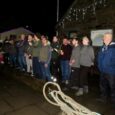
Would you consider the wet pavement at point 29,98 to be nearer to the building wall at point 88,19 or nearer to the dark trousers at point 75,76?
the dark trousers at point 75,76

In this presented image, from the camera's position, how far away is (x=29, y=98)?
20.9 feet

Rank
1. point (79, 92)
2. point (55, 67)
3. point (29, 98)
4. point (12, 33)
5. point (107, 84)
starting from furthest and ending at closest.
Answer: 1. point (12, 33)
2. point (55, 67)
3. point (79, 92)
4. point (29, 98)
5. point (107, 84)

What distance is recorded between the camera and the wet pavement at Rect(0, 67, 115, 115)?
5.35m

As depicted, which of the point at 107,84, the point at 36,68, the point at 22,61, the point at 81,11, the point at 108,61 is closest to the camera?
the point at 108,61

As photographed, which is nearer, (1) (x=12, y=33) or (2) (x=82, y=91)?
(2) (x=82, y=91)

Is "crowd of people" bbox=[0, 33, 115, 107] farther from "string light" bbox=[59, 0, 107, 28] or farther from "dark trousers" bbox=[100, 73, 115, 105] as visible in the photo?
"string light" bbox=[59, 0, 107, 28]

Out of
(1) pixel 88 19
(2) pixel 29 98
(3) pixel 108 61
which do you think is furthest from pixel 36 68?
(1) pixel 88 19

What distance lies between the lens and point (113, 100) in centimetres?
543

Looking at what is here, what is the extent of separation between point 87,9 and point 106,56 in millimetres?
6050

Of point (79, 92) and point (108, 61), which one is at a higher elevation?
point (108, 61)

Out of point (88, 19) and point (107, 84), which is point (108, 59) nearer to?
point (107, 84)

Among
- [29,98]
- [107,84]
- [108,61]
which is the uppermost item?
[108,61]

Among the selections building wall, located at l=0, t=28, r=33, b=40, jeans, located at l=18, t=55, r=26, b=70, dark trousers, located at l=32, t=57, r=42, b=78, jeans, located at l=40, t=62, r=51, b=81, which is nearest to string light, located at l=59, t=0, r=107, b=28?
jeans, located at l=18, t=55, r=26, b=70

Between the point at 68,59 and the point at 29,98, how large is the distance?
1994 mm
